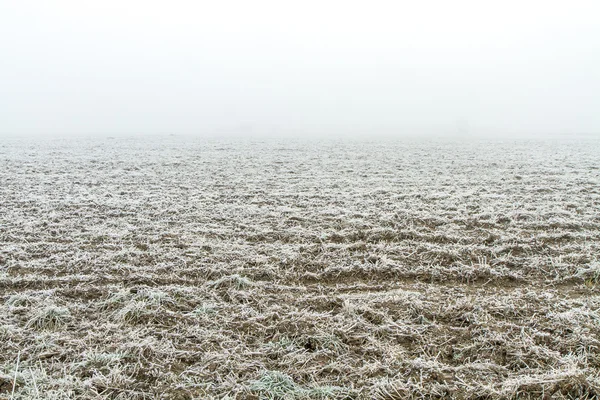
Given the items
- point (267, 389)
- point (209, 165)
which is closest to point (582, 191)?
point (267, 389)

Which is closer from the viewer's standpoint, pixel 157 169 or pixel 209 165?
pixel 157 169

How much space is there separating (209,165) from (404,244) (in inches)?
406

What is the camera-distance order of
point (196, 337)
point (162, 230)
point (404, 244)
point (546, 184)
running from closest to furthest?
point (196, 337) < point (404, 244) < point (162, 230) < point (546, 184)

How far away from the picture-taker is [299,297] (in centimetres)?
361

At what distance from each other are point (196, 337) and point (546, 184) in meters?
10.4

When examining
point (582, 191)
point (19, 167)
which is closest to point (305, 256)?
point (582, 191)

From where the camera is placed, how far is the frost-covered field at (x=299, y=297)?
2.48 m

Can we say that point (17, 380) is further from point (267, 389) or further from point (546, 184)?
point (546, 184)

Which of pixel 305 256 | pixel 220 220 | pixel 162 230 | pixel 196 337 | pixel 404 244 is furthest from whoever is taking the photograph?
pixel 220 220

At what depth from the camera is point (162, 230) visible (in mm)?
5609

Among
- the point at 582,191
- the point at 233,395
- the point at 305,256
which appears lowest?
the point at 233,395

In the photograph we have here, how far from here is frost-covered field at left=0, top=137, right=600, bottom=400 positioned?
248 cm

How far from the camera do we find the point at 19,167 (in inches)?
472

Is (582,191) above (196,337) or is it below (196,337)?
above
